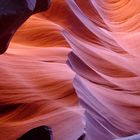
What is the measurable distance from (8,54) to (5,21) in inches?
21.5

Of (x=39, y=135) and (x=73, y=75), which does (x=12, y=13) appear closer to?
(x=39, y=135)

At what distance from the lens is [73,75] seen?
1322 mm

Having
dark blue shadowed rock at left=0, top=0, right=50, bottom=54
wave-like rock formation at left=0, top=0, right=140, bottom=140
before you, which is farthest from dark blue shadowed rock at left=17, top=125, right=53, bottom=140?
dark blue shadowed rock at left=0, top=0, right=50, bottom=54

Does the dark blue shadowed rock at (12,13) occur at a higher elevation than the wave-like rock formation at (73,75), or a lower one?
higher

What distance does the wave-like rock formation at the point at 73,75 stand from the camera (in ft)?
3.80

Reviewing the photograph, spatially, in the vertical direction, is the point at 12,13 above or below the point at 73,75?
above

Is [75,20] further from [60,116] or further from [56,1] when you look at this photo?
[60,116]

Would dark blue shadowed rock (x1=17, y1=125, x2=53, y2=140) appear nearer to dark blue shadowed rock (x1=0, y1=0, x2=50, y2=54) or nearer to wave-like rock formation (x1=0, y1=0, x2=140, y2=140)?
wave-like rock formation (x1=0, y1=0, x2=140, y2=140)

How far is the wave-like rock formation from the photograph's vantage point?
1.16 m

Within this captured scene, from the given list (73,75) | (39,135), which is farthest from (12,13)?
(73,75)

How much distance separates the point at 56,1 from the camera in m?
1.75

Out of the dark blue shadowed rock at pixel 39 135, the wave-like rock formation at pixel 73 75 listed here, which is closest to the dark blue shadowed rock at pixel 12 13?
the dark blue shadowed rock at pixel 39 135

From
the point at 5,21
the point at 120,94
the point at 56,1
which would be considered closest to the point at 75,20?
the point at 56,1

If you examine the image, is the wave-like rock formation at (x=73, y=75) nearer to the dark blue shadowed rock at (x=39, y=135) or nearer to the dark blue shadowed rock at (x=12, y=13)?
the dark blue shadowed rock at (x=39, y=135)
